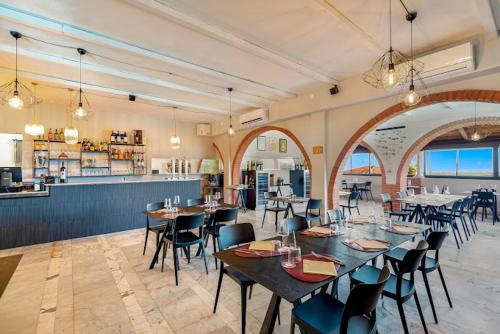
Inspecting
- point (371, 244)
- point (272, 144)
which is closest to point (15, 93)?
point (371, 244)

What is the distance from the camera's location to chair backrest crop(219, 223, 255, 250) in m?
2.46

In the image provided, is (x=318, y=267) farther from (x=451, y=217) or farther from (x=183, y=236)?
(x=451, y=217)

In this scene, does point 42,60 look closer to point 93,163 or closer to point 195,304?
point 93,163

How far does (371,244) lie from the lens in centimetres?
217

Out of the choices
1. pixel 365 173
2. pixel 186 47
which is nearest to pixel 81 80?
pixel 186 47

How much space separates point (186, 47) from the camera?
336 centimetres

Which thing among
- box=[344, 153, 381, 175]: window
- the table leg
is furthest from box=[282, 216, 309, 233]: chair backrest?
box=[344, 153, 381, 175]: window

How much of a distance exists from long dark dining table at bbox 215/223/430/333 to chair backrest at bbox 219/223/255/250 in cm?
41

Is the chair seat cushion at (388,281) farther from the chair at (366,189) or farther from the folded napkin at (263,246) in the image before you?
the chair at (366,189)

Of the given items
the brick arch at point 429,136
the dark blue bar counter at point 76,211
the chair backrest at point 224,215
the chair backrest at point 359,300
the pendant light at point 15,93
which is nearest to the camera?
the chair backrest at point 359,300

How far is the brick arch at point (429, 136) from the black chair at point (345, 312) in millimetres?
7095

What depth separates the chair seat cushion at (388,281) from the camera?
195 cm

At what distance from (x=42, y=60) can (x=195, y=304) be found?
4359 mm

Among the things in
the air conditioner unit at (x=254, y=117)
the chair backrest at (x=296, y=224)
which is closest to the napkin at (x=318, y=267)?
the chair backrest at (x=296, y=224)
